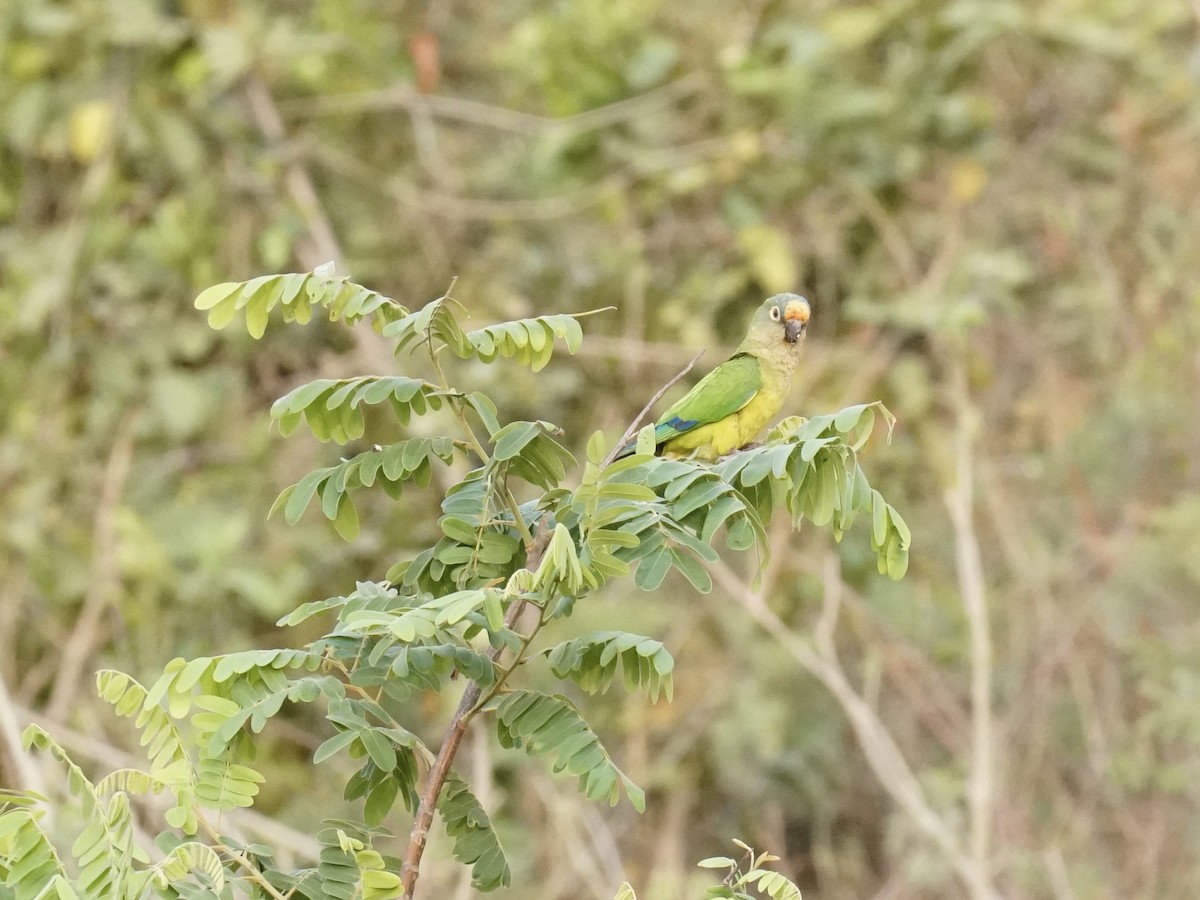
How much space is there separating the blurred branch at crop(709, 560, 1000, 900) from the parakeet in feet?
6.01

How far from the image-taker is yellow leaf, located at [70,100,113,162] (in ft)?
18.3

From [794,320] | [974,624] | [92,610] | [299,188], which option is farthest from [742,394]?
[92,610]

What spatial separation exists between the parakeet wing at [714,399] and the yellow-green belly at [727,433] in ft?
0.08

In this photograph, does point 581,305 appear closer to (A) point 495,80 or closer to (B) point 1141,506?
(A) point 495,80

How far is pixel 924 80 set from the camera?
5742 millimetres

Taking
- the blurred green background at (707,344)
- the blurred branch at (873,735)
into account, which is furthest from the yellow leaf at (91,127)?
the blurred branch at (873,735)

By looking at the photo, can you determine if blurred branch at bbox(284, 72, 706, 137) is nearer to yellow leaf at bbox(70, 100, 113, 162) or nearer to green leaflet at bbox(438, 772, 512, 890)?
yellow leaf at bbox(70, 100, 113, 162)

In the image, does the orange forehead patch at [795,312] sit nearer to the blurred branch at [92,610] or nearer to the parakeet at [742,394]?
the parakeet at [742,394]

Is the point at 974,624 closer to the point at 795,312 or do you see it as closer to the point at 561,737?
the point at 795,312

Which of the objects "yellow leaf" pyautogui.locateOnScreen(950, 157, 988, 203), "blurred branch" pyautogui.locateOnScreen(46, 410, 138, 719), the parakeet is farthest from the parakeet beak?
"blurred branch" pyautogui.locateOnScreen(46, 410, 138, 719)

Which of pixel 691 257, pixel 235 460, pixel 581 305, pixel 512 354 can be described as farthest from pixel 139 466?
pixel 512 354

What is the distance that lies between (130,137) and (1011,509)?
13.2ft

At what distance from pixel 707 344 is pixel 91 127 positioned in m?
2.66

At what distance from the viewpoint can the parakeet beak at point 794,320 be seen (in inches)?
124
